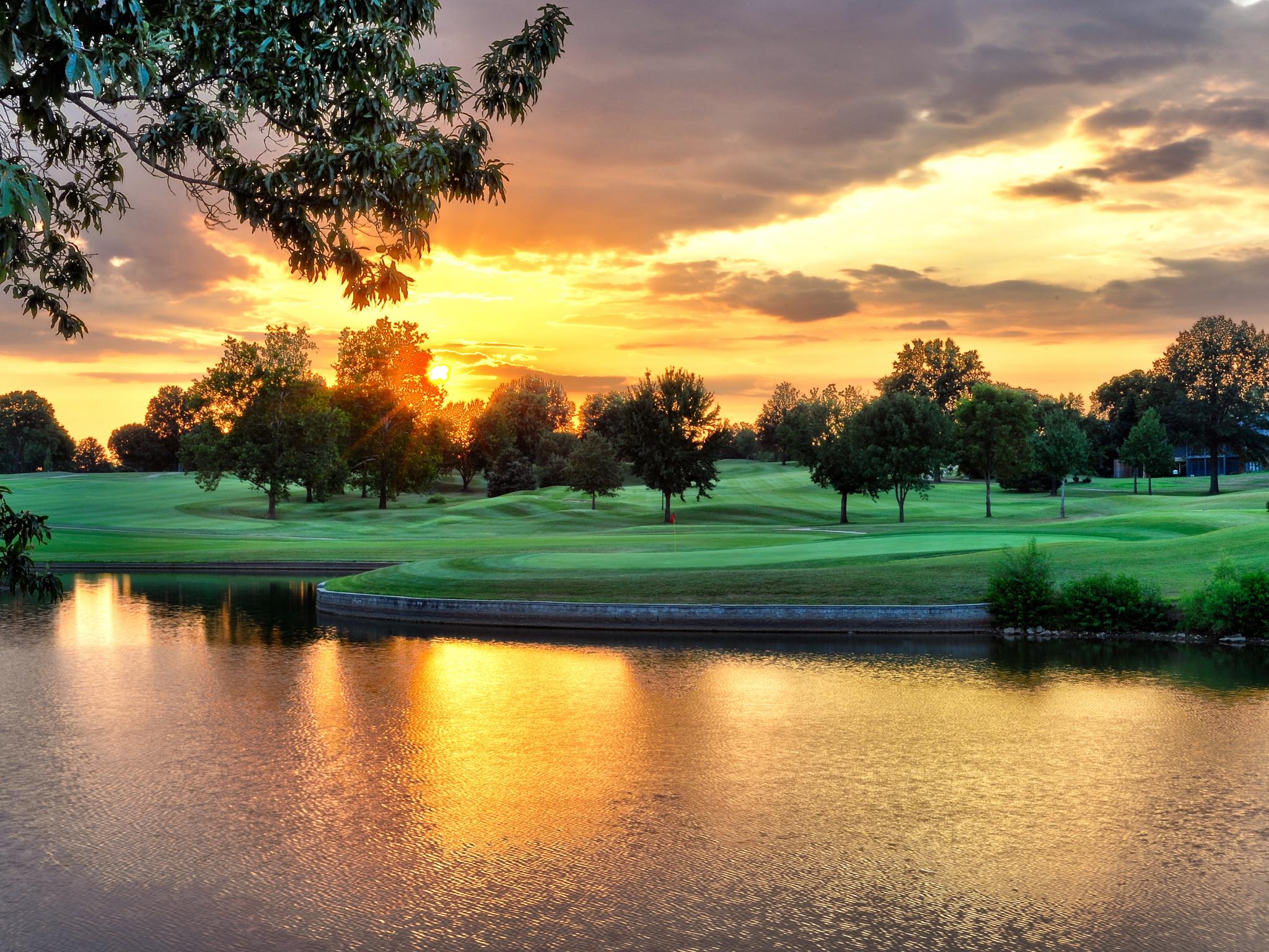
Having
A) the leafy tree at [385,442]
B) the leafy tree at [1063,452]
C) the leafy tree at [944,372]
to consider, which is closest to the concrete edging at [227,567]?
the leafy tree at [385,442]

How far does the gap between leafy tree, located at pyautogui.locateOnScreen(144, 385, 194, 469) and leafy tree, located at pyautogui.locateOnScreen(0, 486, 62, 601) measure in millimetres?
138088

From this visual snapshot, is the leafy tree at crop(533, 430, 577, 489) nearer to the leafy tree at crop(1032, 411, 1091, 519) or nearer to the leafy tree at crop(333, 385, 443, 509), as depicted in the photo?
the leafy tree at crop(333, 385, 443, 509)

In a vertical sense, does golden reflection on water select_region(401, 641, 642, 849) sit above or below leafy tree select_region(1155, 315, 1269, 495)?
below

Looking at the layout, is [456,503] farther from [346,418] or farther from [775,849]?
[775,849]

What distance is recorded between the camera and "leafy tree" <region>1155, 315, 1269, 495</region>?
83.3m

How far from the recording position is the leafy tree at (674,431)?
6375 centimetres

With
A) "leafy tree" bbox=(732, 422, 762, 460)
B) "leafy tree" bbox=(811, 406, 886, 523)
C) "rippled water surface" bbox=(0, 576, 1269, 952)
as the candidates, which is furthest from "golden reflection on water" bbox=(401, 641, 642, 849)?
"leafy tree" bbox=(732, 422, 762, 460)

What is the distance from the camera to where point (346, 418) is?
76625 mm

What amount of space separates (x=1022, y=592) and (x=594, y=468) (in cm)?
5169

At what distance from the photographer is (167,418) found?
141m

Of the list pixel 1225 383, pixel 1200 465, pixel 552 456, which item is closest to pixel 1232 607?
pixel 1225 383

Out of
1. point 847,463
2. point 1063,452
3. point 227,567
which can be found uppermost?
point 1063,452

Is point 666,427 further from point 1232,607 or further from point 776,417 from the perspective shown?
point 776,417

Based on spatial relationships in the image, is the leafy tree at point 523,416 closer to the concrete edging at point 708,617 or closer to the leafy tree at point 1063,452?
the leafy tree at point 1063,452
